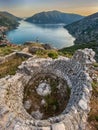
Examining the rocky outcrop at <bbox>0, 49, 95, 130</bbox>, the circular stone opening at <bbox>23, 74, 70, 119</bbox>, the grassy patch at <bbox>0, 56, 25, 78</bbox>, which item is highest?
the rocky outcrop at <bbox>0, 49, 95, 130</bbox>

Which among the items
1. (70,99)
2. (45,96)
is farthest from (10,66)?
(70,99)

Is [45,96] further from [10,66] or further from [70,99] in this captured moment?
[10,66]

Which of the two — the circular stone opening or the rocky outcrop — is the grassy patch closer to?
the rocky outcrop

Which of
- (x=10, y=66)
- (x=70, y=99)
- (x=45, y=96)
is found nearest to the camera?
(x=70, y=99)

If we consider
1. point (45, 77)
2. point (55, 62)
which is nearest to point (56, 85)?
point (45, 77)

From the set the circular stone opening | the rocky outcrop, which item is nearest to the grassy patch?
the rocky outcrop

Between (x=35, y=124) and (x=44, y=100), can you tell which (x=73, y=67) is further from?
(x=35, y=124)

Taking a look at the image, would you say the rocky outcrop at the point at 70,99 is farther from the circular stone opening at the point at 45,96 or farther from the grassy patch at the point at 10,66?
the grassy patch at the point at 10,66
